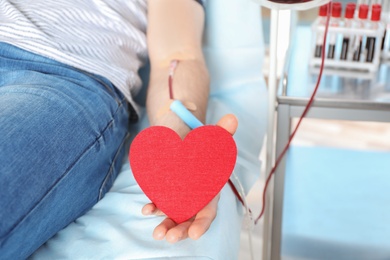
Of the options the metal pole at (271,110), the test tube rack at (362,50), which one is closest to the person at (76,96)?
the metal pole at (271,110)

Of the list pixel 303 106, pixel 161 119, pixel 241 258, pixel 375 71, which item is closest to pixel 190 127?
pixel 161 119

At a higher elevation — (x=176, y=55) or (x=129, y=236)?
(x=176, y=55)

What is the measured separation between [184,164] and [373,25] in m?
0.64

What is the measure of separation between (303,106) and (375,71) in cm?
23

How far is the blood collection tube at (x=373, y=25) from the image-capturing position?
1.11m

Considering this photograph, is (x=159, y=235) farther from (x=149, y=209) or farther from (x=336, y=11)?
(x=336, y=11)

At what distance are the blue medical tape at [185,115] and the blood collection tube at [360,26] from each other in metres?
0.49

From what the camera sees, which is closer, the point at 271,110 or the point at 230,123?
the point at 230,123

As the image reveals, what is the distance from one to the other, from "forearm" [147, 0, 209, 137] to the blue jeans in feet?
0.23

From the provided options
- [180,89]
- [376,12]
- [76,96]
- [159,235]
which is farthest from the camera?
[376,12]

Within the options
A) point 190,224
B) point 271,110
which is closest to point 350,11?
point 271,110

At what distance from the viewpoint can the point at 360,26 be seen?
1.13m

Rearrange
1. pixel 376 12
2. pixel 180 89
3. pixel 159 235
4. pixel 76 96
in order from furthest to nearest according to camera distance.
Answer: pixel 376 12
pixel 180 89
pixel 76 96
pixel 159 235

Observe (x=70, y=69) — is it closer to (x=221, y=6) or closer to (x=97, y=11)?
(x=97, y=11)
